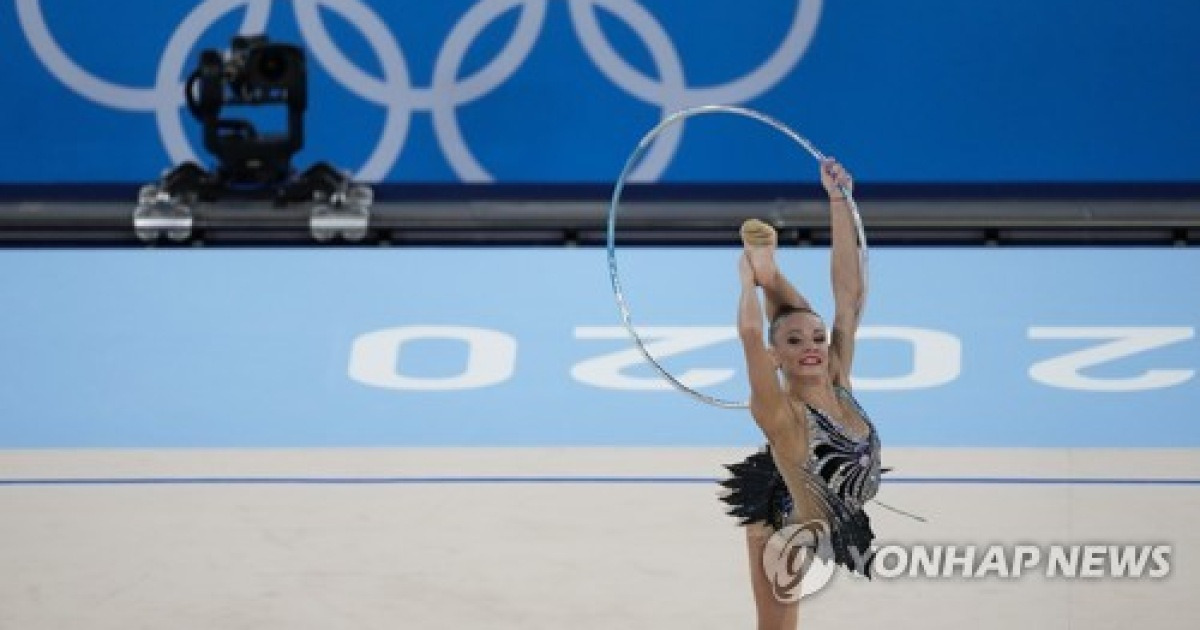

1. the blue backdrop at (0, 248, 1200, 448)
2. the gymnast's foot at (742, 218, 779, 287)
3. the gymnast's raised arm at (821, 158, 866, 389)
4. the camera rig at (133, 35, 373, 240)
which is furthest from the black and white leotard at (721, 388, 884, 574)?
the camera rig at (133, 35, 373, 240)

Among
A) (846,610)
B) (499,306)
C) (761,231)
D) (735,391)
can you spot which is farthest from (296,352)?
(761,231)

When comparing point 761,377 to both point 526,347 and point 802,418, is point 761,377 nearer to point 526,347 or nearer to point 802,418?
point 802,418

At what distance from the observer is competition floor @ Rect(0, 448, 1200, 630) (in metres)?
7.69

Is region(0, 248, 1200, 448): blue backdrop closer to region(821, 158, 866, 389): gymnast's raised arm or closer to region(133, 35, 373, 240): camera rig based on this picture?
region(133, 35, 373, 240): camera rig

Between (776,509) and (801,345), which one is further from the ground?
(801,345)

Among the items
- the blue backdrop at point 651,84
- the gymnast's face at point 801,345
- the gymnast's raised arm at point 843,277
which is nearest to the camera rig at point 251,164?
the blue backdrop at point 651,84

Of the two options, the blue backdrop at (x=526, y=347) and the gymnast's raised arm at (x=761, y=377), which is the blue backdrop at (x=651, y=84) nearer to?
the blue backdrop at (x=526, y=347)

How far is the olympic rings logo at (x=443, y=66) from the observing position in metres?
12.2

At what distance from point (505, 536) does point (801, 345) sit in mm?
1939

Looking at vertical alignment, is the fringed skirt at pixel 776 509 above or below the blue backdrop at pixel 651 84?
below

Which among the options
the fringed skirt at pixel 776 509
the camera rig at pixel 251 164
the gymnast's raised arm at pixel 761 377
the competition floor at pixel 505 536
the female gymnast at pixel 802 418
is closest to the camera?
the gymnast's raised arm at pixel 761 377

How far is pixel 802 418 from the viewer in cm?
674

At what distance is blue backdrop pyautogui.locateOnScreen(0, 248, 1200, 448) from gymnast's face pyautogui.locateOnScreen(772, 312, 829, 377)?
8.41 feet

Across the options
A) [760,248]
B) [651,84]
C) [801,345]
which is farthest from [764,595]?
[651,84]
